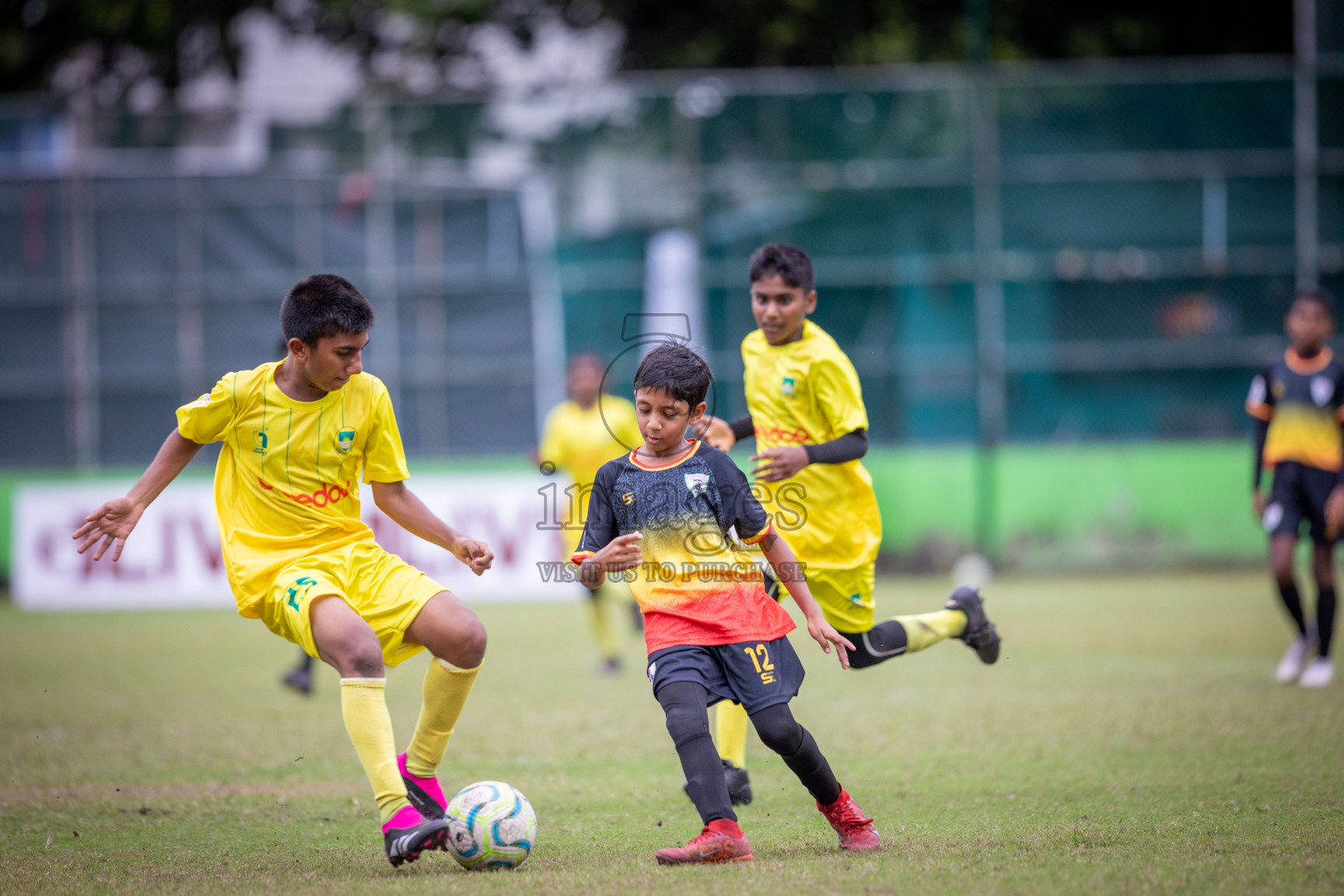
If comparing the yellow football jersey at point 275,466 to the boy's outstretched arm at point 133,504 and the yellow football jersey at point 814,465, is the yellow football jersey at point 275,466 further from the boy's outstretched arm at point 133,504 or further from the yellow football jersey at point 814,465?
the yellow football jersey at point 814,465

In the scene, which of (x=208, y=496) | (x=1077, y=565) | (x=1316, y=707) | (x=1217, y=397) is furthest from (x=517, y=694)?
(x=1217, y=397)

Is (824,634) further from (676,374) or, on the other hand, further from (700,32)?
(700,32)

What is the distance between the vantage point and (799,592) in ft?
14.0

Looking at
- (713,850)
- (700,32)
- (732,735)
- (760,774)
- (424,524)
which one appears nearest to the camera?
(713,850)

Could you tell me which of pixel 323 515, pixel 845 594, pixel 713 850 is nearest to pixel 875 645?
pixel 845 594

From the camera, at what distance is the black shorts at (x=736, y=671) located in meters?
4.13

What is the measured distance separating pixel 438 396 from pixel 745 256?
4.16 metres

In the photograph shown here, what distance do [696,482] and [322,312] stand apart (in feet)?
4.57

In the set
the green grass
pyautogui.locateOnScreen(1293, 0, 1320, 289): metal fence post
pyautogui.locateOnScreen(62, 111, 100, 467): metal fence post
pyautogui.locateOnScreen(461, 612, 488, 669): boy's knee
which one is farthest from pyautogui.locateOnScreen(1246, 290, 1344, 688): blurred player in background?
pyautogui.locateOnScreen(62, 111, 100, 467): metal fence post

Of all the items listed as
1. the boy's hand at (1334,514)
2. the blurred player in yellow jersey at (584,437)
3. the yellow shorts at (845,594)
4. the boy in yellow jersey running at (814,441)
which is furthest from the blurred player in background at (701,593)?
the blurred player in yellow jersey at (584,437)

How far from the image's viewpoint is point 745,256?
15945mm

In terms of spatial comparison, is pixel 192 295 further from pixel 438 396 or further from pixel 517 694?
pixel 517 694

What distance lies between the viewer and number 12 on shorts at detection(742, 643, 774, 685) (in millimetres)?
4156

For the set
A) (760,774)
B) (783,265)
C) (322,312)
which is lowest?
(760,774)
